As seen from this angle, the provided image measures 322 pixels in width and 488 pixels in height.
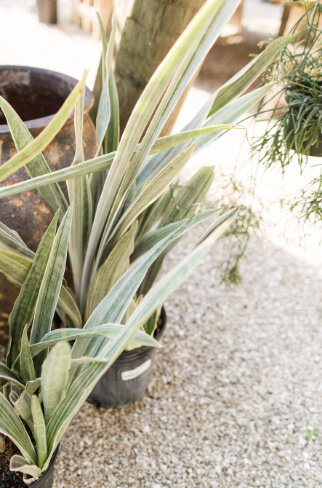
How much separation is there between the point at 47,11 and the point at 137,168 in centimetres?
367

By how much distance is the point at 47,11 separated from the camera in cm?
374

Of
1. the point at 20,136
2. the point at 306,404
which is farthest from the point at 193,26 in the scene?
the point at 306,404

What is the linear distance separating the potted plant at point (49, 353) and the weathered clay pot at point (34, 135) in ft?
0.41

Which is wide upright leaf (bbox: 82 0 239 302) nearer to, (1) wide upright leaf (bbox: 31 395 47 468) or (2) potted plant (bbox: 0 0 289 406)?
(2) potted plant (bbox: 0 0 289 406)

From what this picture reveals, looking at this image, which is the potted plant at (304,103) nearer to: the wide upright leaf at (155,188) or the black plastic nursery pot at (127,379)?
the wide upright leaf at (155,188)

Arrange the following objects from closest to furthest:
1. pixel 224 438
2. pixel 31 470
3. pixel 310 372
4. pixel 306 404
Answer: pixel 31 470, pixel 224 438, pixel 306 404, pixel 310 372

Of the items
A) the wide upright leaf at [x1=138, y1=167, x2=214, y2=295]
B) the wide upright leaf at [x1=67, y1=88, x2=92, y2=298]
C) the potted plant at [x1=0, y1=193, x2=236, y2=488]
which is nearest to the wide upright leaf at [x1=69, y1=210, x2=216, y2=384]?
the potted plant at [x1=0, y1=193, x2=236, y2=488]

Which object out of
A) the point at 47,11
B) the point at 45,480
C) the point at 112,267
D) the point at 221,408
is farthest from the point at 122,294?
the point at 47,11

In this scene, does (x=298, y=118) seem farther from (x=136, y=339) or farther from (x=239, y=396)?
(x=239, y=396)

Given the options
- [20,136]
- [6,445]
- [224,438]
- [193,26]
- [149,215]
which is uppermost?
[193,26]

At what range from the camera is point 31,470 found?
702 mm

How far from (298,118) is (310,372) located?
0.91m

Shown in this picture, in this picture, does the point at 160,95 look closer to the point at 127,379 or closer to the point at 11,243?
the point at 11,243

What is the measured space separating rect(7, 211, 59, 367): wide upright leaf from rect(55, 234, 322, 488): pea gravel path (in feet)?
1.47
